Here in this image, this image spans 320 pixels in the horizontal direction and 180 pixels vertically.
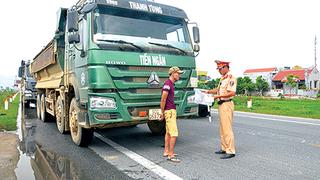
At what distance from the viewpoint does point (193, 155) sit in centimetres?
649

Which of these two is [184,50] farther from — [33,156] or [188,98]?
[33,156]

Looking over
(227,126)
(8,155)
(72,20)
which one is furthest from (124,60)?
(8,155)

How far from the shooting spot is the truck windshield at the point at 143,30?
6.54 meters

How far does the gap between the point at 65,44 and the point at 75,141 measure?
2538mm

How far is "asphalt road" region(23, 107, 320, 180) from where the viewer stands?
5.20m

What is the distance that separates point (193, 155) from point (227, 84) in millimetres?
1479

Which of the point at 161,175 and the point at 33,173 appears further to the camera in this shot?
the point at 33,173

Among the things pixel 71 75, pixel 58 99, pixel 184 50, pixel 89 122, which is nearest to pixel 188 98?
pixel 184 50

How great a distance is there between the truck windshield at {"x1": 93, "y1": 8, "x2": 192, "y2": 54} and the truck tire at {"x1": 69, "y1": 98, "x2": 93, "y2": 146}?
69.0 inches

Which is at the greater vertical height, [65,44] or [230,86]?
[65,44]

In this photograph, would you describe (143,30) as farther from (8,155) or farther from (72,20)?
(8,155)

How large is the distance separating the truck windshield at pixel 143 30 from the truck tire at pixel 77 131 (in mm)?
1753

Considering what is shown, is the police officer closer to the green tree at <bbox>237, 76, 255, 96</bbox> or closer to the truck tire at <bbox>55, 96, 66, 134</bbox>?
the truck tire at <bbox>55, 96, 66, 134</bbox>

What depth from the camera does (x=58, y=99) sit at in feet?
30.9
